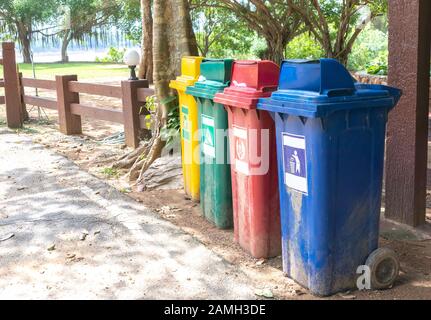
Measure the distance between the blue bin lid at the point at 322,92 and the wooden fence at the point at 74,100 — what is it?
5.09 metres

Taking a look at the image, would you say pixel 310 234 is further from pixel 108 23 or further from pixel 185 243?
pixel 108 23

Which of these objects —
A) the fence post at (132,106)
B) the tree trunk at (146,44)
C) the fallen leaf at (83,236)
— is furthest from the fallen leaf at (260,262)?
→ the tree trunk at (146,44)

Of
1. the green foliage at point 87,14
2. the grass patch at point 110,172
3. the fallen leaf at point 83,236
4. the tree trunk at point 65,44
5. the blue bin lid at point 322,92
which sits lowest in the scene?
the fallen leaf at point 83,236

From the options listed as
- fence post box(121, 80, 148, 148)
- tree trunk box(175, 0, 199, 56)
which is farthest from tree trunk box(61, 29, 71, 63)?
tree trunk box(175, 0, 199, 56)

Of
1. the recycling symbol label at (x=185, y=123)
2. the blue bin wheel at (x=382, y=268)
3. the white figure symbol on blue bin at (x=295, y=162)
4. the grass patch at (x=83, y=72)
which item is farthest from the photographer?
the grass patch at (x=83, y=72)

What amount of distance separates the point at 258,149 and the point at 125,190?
10.1ft

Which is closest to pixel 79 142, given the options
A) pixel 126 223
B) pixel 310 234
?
pixel 126 223

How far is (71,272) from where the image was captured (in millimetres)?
4480

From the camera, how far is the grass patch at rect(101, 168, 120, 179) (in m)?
7.79

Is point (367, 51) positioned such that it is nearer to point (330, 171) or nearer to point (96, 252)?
point (96, 252)

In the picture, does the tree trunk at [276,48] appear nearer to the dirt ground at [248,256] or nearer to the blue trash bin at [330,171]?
the dirt ground at [248,256]

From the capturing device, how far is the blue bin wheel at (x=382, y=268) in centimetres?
389

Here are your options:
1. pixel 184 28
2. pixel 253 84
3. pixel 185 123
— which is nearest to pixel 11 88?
pixel 184 28
